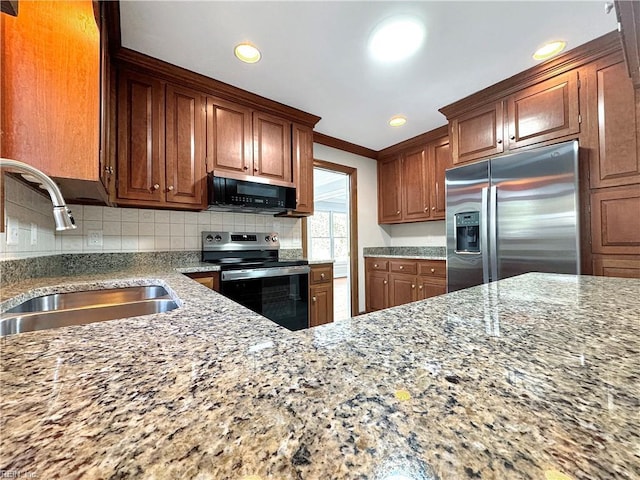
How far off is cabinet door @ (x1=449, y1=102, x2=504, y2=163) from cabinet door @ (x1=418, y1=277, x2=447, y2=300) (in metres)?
1.24

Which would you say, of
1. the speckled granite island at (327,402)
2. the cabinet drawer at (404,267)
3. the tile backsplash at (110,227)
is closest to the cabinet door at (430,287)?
the cabinet drawer at (404,267)

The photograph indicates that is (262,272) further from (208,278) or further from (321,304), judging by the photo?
(321,304)

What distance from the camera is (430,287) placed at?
285 cm

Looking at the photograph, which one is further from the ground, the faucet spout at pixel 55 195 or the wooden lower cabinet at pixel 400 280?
the faucet spout at pixel 55 195

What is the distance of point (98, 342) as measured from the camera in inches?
19.3

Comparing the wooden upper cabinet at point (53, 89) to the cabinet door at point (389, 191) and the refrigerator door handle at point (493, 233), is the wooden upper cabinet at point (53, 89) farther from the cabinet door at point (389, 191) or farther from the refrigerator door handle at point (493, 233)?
the cabinet door at point (389, 191)

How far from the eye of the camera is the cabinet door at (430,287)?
2.74 meters

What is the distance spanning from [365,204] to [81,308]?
3.16 m

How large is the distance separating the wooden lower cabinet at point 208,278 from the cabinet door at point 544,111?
8.45 ft

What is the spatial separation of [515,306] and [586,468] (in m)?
0.59

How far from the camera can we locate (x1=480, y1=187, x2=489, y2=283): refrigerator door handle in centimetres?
216

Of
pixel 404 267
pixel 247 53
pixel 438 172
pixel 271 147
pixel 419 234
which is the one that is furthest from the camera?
pixel 419 234

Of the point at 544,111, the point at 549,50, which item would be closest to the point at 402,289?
the point at 544,111

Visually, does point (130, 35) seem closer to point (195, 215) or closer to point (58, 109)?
point (58, 109)
